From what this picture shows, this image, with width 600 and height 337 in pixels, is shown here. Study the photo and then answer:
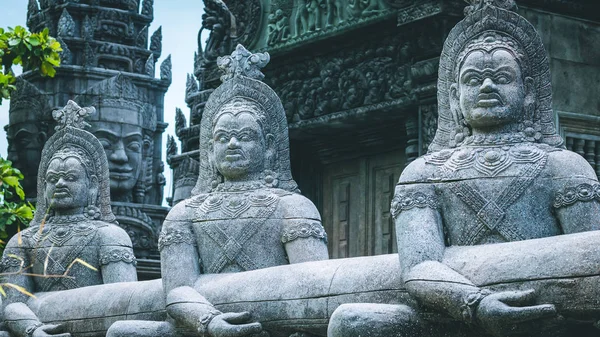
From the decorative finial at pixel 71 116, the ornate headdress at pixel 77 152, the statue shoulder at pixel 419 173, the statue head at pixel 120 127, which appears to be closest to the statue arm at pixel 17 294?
the ornate headdress at pixel 77 152

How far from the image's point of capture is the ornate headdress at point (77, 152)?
14.3 m

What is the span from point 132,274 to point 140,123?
1583 centimetres

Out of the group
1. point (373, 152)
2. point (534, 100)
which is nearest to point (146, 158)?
point (373, 152)

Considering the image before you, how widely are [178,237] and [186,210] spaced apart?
0.27 m

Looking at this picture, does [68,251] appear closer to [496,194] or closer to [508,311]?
[496,194]

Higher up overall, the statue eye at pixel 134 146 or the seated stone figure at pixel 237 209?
the statue eye at pixel 134 146

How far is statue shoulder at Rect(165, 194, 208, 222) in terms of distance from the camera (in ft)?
40.4

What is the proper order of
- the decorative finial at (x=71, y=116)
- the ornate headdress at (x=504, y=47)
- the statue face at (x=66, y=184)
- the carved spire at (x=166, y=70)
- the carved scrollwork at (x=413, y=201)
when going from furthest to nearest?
the carved spire at (x=166, y=70), the decorative finial at (x=71, y=116), the statue face at (x=66, y=184), the ornate headdress at (x=504, y=47), the carved scrollwork at (x=413, y=201)

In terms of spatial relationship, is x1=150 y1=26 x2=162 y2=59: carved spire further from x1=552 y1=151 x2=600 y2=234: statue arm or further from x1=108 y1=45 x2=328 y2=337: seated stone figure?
x1=552 y1=151 x2=600 y2=234: statue arm

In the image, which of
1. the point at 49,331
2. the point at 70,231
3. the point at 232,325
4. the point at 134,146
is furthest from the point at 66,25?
the point at 232,325

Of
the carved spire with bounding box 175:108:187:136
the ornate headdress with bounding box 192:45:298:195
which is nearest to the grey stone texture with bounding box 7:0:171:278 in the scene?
the carved spire with bounding box 175:108:187:136

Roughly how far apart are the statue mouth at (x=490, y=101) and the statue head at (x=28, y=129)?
19.6 metres

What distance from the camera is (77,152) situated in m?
14.3

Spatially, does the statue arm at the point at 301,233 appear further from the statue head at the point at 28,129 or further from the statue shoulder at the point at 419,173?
the statue head at the point at 28,129
